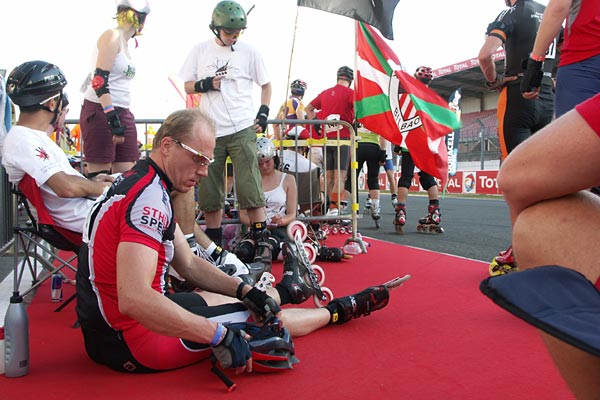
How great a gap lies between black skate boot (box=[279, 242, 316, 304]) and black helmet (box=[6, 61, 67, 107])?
1837 mm

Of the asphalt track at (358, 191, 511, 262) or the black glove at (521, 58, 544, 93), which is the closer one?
the black glove at (521, 58, 544, 93)

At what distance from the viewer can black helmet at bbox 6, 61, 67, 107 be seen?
3137 millimetres

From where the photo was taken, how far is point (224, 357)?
2.12 metres

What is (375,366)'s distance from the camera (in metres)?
2.35

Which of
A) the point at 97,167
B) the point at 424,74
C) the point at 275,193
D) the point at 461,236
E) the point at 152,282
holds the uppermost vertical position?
the point at 424,74

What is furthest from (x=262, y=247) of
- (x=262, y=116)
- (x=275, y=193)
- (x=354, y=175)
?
(x=354, y=175)

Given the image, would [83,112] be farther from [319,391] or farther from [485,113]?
[485,113]

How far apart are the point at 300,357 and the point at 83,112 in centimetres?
321

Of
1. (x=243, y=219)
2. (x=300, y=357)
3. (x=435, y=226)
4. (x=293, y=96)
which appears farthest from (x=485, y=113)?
(x=300, y=357)

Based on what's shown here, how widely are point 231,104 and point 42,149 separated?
2063mm

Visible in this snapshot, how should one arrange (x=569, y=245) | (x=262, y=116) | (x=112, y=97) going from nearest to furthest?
(x=569, y=245) < (x=112, y=97) < (x=262, y=116)

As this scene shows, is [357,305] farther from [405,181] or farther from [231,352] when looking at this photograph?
[405,181]

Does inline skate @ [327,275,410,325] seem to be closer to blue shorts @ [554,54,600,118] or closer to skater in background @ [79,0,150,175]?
blue shorts @ [554,54,600,118]

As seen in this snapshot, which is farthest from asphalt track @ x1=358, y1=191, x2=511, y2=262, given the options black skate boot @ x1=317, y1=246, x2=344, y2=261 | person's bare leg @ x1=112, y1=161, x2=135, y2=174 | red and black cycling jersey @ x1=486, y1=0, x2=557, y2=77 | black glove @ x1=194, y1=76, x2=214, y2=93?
person's bare leg @ x1=112, y1=161, x2=135, y2=174
